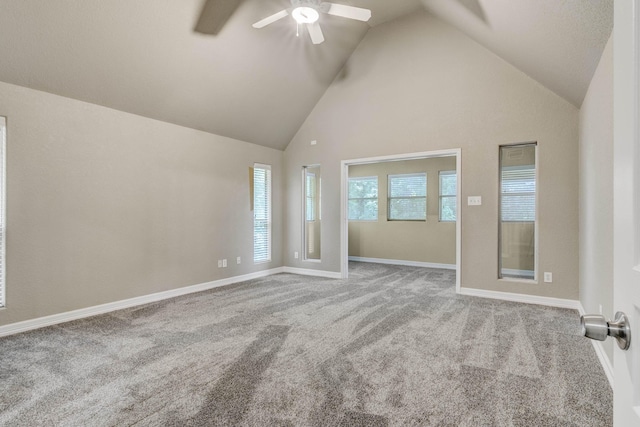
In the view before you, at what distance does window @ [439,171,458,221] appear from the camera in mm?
7004

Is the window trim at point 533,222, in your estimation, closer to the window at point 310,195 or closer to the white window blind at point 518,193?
the white window blind at point 518,193

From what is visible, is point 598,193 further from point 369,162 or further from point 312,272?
point 312,272

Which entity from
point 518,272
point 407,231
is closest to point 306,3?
point 518,272

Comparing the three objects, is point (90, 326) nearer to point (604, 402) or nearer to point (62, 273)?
point (62, 273)

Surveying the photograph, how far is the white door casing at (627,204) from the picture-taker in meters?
0.66

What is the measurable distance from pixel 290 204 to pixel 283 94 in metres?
2.09

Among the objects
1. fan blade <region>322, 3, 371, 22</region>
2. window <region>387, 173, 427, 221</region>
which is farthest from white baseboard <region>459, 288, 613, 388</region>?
fan blade <region>322, 3, 371, 22</region>

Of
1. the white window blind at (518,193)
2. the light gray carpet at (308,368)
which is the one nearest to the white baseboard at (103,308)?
the light gray carpet at (308,368)

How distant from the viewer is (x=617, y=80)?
30.7 inches

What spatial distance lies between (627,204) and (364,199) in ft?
24.8

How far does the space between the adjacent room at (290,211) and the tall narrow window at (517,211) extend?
27 millimetres

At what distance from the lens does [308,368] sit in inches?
95.2

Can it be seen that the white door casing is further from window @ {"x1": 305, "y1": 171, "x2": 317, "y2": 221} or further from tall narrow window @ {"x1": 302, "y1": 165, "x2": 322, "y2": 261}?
window @ {"x1": 305, "y1": 171, "x2": 317, "y2": 221}

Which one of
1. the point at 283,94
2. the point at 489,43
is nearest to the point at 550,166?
the point at 489,43
